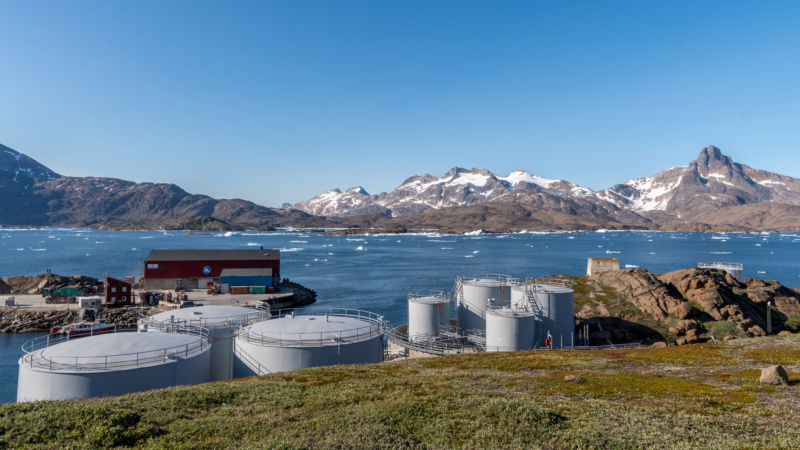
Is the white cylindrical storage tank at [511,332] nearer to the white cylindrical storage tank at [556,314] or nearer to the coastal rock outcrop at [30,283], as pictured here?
the white cylindrical storage tank at [556,314]

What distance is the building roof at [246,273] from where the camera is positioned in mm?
74000

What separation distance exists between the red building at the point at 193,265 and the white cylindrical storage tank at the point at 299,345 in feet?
169

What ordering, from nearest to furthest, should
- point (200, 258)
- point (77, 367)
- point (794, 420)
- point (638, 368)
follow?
1. point (794, 420)
2. point (77, 367)
3. point (638, 368)
4. point (200, 258)

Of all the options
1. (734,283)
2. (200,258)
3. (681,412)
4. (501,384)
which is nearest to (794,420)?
(681,412)

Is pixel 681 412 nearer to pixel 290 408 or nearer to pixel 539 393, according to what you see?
pixel 539 393

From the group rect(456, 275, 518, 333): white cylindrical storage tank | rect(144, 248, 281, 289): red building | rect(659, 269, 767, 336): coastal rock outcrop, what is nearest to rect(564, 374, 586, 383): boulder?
rect(456, 275, 518, 333): white cylindrical storage tank

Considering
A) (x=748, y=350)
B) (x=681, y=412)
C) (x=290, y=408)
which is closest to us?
(x=681, y=412)

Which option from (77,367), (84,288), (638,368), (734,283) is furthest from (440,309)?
(84,288)

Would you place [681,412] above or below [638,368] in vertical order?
above

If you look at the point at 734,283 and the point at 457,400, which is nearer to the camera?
the point at 457,400

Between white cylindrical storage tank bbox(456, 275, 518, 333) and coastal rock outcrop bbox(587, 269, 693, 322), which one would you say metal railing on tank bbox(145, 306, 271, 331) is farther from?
coastal rock outcrop bbox(587, 269, 693, 322)

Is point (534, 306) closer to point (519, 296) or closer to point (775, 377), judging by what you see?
point (519, 296)

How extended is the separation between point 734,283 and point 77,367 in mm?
68776

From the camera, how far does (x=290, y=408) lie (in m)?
15.9
